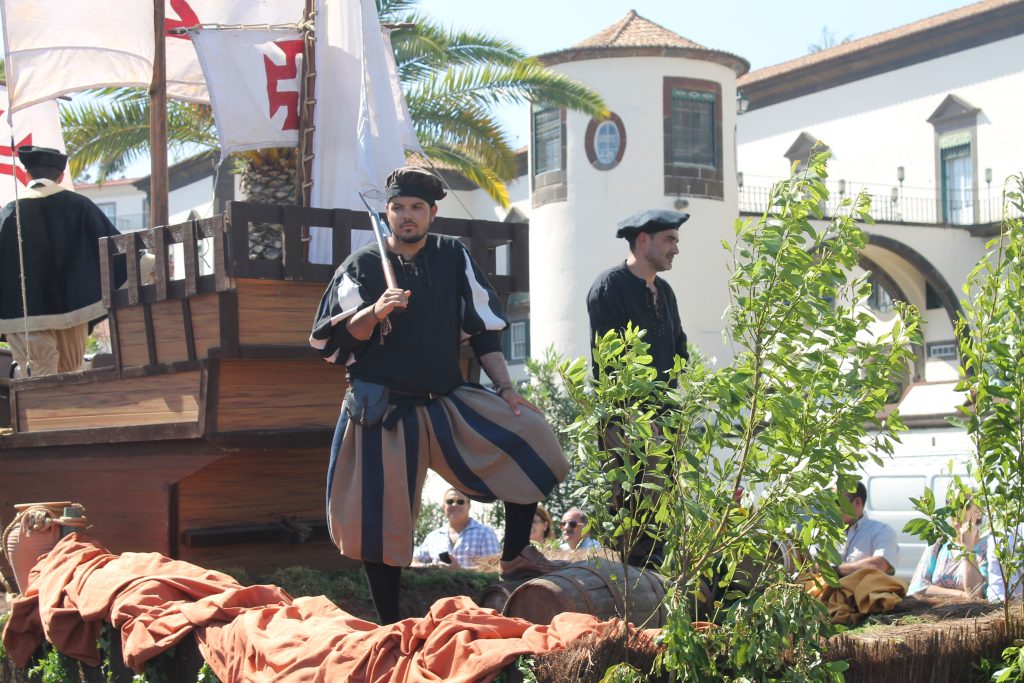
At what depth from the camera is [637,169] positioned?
25266 millimetres

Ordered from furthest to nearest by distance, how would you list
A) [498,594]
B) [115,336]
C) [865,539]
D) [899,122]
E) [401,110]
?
[899,122] < [401,110] < [865,539] < [115,336] < [498,594]

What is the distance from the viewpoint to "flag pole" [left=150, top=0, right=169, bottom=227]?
25.4ft

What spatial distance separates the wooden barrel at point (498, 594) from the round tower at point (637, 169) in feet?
66.2

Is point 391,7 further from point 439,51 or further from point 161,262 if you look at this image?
point 161,262

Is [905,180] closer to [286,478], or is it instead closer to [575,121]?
[575,121]

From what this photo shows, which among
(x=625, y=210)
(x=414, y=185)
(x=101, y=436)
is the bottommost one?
(x=101, y=436)

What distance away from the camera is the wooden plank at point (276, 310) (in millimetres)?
5824

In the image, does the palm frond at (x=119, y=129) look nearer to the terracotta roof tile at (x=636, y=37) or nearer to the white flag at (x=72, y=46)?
the white flag at (x=72, y=46)

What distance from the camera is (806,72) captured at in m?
32.3

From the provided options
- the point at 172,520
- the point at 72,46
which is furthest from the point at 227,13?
the point at 172,520

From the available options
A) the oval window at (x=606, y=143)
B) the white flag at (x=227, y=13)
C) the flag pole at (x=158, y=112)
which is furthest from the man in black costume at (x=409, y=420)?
the oval window at (x=606, y=143)

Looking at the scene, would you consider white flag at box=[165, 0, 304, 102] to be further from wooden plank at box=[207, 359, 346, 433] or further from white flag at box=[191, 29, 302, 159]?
wooden plank at box=[207, 359, 346, 433]

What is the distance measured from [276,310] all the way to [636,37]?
20717mm

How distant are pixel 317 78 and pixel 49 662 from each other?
3231mm
